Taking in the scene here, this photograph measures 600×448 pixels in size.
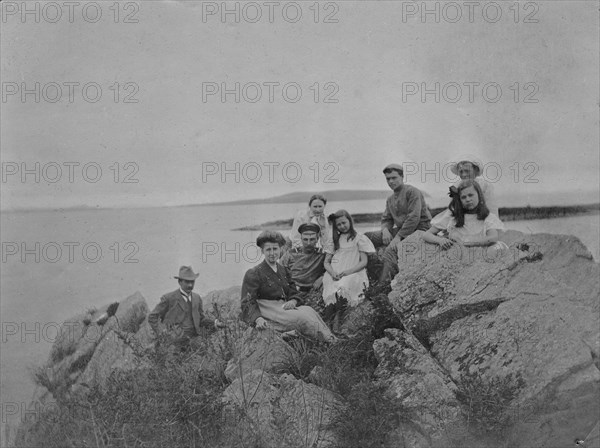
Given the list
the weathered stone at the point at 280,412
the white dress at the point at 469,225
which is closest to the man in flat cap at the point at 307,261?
the weathered stone at the point at 280,412

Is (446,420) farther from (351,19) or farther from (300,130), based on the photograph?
(351,19)

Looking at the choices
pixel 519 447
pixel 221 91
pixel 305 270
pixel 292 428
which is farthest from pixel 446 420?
pixel 221 91

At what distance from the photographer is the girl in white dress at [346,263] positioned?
247 inches

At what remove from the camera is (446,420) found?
566 cm

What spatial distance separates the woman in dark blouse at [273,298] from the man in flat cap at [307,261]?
0.22ft

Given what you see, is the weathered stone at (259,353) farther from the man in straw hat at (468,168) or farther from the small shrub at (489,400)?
the man in straw hat at (468,168)

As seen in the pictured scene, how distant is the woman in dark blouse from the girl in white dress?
0.24 metres

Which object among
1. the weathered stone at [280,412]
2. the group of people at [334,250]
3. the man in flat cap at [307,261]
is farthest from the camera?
the man in flat cap at [307,261]

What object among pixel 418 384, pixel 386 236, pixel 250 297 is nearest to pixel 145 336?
pixel 250 297

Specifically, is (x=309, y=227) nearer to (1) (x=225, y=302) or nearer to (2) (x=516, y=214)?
(1) (x=225, y=302)

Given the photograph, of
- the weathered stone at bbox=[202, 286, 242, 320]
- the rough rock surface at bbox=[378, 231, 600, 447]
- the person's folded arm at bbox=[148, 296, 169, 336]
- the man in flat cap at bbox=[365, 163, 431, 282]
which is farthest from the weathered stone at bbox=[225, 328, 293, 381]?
the man in flat cap at bbox=[365, 163, 431, 282]

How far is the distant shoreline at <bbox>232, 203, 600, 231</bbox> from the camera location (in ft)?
20.6

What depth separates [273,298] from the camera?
629 centimetres

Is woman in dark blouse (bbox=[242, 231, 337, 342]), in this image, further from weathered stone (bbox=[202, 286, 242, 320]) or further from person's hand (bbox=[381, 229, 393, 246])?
A: person's hand (bbox=[381, 229, 393, 246])
